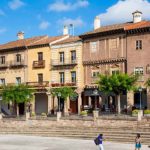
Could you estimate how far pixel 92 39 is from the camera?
→ 5412cm

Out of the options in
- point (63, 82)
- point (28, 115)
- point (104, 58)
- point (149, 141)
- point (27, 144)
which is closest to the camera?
point (149, 141)

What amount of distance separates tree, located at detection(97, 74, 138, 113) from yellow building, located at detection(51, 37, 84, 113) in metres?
7.91

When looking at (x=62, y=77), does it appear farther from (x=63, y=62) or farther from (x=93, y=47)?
(x=93, y=47)

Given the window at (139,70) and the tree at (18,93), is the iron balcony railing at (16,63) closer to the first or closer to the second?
the tree at (18,93)

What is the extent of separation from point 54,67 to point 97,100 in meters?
8.05

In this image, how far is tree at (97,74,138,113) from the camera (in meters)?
46.5

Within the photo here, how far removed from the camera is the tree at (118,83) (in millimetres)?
46531

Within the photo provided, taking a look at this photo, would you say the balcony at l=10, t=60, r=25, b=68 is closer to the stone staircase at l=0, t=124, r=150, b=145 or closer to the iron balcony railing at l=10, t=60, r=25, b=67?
the iron balcony railing at l=10, t=60, r=25, b=67

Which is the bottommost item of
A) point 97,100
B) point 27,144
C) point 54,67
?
point 27,144

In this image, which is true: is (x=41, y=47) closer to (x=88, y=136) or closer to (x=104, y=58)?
(x=104, y=58)

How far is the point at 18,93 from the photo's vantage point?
55.6 m

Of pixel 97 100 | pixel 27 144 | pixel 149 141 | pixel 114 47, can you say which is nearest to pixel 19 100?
pixel 97 100

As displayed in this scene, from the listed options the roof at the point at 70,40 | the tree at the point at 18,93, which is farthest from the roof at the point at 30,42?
the tree at the point at 18,93

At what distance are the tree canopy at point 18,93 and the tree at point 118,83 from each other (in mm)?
12315
